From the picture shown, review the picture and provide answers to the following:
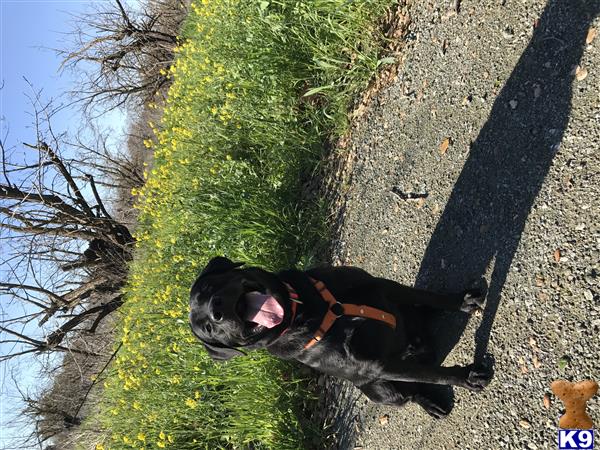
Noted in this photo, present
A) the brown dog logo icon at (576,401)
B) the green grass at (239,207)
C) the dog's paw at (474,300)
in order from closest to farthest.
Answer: the brown dog logo icon at (576,401), the dog's paw at (474,300), the green grass at (239,207)

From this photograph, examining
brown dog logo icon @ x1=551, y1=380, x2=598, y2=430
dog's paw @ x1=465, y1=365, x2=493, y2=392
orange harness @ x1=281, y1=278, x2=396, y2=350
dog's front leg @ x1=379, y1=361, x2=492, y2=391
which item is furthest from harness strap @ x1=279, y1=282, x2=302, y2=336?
brown dog logo icon @ x1=551, y1=380, x2=598, y2=430

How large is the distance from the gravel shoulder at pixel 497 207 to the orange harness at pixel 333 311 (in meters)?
0.67

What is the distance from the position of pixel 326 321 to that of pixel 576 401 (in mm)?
1227

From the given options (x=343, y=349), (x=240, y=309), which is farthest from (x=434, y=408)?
(x=240, y=309)

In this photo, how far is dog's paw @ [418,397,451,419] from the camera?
316cm

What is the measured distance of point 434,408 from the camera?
3174 mm

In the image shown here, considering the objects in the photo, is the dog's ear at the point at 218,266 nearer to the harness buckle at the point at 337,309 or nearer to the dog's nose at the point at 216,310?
the dog's nose at the point at 216,310

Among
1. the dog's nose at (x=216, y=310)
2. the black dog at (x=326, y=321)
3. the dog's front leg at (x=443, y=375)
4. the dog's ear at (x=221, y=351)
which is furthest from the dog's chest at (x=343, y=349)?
the dog's nose at (x=216, y=310)

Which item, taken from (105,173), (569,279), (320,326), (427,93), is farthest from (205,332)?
(105,173)

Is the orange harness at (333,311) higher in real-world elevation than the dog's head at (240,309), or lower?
lower

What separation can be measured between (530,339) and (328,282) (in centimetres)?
112

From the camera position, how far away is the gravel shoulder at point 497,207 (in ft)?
8.63

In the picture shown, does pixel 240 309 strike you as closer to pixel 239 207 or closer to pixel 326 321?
pixel 326 321

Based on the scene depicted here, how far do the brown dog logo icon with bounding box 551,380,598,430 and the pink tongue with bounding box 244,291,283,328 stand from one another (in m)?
1.41
